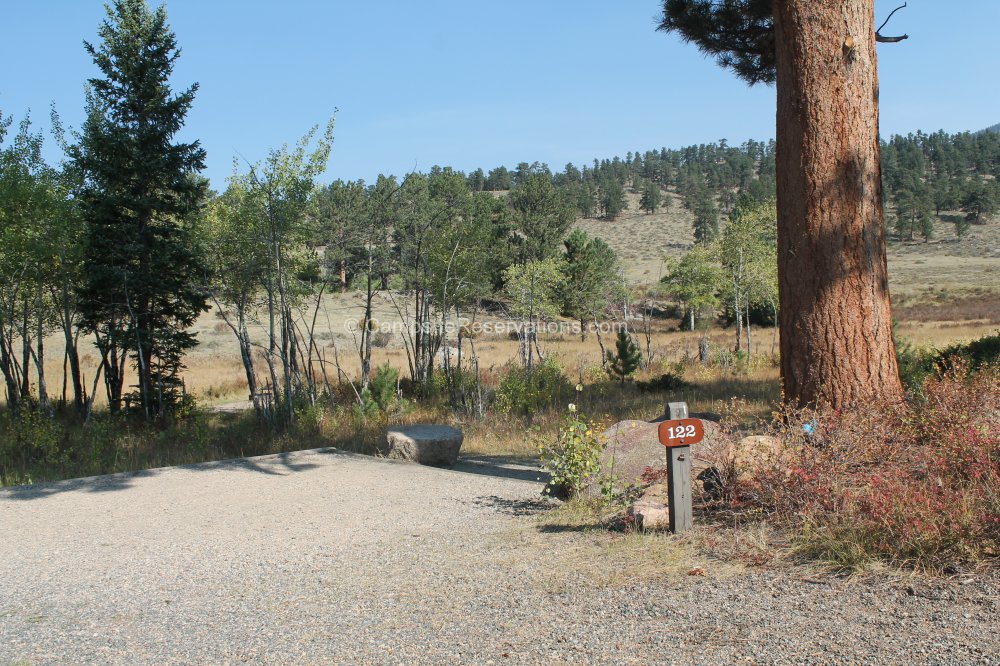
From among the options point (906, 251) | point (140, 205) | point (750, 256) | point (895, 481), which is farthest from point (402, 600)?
point (906, 251)

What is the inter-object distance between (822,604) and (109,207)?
562 inches

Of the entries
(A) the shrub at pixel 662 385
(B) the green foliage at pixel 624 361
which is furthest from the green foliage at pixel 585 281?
(A) the shrub at pixel 662 385

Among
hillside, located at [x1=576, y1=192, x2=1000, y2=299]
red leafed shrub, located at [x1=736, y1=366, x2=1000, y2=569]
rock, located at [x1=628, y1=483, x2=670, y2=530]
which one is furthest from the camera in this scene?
hillside, located at [x1=576, y1=192, x2=1000, y2=299]

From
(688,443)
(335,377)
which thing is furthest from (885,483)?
(335,377)

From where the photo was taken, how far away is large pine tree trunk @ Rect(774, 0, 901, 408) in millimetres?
5945

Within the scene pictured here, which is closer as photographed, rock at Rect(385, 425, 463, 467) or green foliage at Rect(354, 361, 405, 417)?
rock at Rect(385, 425, 463, 467)

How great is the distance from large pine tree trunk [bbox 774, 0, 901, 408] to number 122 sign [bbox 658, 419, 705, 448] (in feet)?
5.51

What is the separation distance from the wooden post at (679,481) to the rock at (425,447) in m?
4.42

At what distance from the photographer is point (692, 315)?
39938mm

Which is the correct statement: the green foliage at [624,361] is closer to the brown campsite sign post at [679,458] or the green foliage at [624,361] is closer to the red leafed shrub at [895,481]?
the red leafed shrub at [895,481]

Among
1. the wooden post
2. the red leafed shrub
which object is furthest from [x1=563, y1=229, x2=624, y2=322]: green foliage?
the wooden post

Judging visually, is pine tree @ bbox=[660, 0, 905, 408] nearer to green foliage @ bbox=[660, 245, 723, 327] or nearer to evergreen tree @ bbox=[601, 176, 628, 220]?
green foliage @ bbox=[660, 245, 723, 327]

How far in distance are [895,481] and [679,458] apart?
1.20m

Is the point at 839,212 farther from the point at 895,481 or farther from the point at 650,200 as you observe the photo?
the point at 650,200
